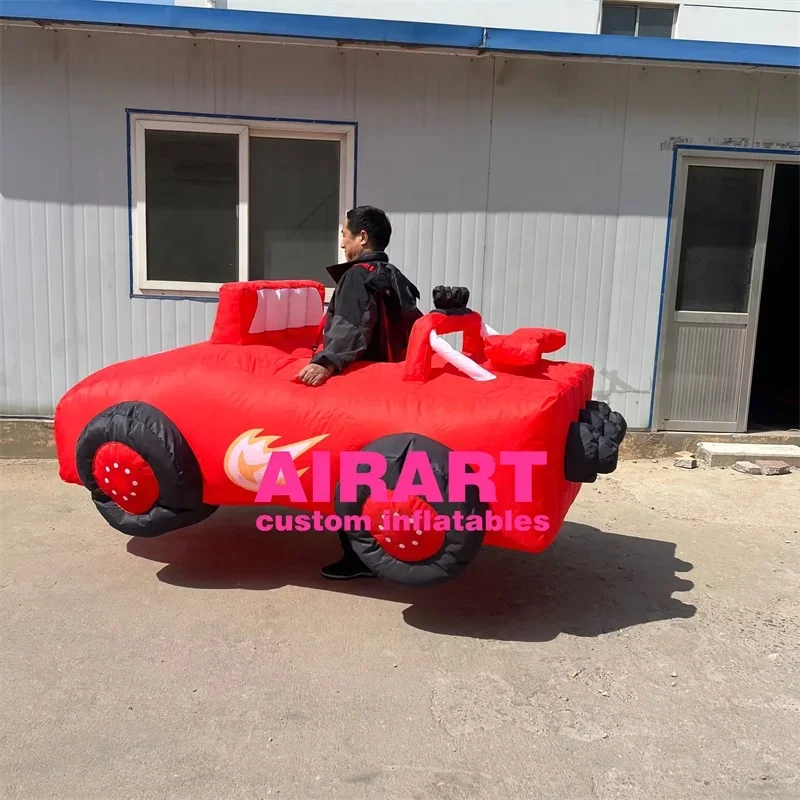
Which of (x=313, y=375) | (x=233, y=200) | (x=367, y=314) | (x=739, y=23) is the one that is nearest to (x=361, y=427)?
(x=313, y=375)

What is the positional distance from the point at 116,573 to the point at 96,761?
153 cm

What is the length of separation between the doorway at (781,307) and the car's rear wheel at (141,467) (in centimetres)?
729

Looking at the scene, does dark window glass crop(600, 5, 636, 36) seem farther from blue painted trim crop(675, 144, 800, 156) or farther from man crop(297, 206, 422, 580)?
man crop(297, 206, 422, 580)

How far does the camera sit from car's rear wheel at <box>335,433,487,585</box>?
9.30ft

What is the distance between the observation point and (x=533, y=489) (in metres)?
2.86

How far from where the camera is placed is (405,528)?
2871mm

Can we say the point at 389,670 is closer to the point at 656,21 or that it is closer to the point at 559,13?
the point at 559,13

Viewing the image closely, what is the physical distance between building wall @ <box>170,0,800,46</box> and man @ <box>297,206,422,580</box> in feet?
16.5

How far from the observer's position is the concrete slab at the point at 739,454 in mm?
6062

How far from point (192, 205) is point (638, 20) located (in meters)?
5.61

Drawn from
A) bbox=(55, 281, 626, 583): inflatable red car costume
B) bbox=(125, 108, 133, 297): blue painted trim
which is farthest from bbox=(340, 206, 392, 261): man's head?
bbox=(125, 108, 133, 297): blue painted trim

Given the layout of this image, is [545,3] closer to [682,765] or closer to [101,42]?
[101,42]

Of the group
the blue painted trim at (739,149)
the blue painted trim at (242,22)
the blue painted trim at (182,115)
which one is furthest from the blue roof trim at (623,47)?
the blue painted trim at (182,115)

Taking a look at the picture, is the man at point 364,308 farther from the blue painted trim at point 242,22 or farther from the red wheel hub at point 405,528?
the blue painted trim at point 242,22
